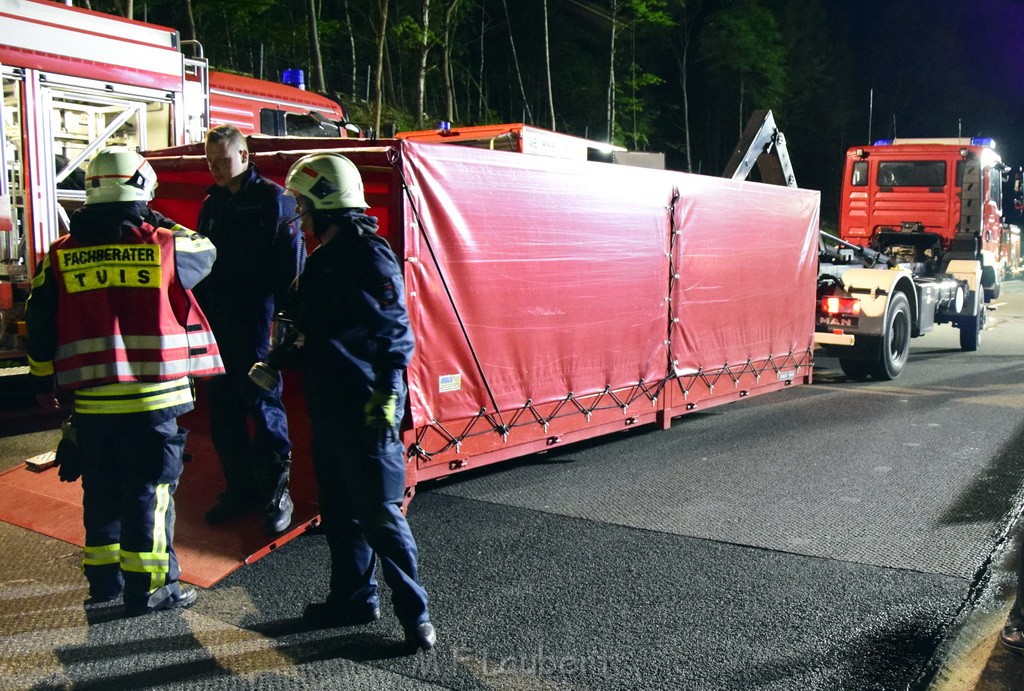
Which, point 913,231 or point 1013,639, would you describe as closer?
point 1013,639

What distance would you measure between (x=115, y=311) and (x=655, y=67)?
48.5m

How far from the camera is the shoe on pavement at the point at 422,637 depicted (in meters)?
3.67

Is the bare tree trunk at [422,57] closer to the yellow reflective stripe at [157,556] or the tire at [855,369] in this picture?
the tire at [855,369]

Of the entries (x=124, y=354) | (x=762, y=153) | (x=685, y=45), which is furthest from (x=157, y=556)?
(x=685, y=45)

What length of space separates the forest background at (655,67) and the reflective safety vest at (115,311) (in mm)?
18329

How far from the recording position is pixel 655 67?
49.3 meters

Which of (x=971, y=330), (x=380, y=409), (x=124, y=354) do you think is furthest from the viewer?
(x=971, y=330)

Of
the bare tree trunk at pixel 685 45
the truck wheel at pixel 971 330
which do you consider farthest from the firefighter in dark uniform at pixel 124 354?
the bare tree trunk at pixel 685 45

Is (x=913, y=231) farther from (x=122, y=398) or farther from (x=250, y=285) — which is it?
(x=122, y=398)

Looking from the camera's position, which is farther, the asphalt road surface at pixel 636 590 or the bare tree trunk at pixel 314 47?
the bare tree trunk at pixel 314 47

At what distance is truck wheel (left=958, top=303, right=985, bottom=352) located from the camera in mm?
13898

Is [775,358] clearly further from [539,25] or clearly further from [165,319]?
[539,25]

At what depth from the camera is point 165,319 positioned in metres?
4.03

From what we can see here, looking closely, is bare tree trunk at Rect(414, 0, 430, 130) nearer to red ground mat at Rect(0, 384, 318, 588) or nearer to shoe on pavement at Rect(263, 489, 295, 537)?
red ground mat at Rect(0, 384, 318, 588)
